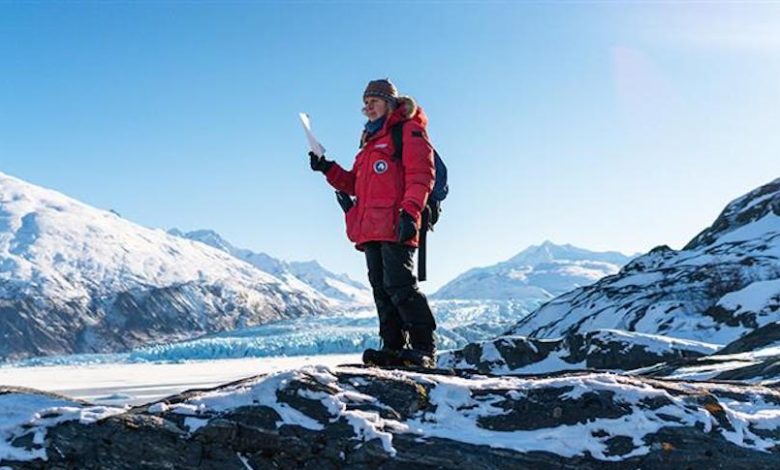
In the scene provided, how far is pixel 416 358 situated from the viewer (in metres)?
5.89

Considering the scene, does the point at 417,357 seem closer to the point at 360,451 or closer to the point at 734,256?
the point at 360,451

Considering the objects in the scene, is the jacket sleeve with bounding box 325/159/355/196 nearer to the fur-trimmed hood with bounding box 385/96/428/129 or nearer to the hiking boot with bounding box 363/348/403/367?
the fur-trimmed hood with bounding box 385/96/428/129

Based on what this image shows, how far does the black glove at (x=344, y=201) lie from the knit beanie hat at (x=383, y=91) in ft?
3.09

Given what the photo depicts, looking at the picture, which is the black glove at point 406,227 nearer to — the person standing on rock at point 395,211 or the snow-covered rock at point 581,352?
the person standing on rock at point 395,211

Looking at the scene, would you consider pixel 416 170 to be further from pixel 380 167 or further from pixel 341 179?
pixel 341 179

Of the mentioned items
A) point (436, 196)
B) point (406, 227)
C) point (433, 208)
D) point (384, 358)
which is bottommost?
point (384, 358)

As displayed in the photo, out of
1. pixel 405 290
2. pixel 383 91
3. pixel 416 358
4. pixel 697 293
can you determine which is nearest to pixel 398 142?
pixel 383 91

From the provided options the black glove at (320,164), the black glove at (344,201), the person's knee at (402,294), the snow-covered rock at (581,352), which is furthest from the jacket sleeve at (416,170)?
the snow-covered rock at (581,352)

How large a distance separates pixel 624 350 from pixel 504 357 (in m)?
3.26

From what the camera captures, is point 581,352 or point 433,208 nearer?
point 433,208

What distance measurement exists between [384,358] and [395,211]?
48.4 inches

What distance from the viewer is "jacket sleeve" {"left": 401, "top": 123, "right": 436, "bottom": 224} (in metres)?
5.75

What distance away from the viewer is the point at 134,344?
544ft

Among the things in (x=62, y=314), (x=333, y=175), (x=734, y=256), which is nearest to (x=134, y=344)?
(x=62, y=314)
